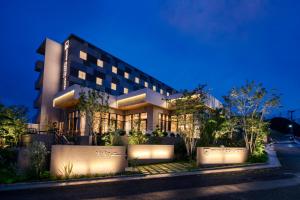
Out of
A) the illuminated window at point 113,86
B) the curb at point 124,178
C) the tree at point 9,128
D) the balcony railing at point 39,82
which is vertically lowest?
the curb at point 124,178

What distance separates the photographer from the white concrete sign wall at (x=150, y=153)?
17453mm

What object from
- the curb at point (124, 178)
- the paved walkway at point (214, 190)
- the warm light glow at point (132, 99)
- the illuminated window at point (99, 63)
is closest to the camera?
the paved walkway at point (214, 190)

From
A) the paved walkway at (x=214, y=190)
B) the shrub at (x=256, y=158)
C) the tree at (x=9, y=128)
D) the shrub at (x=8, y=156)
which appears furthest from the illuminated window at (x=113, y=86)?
Answer: the paved walkway at (x=214, y=190)

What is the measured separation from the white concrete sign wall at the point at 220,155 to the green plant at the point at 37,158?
8796 millimetres

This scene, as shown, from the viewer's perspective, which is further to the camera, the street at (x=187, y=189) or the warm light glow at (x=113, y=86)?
the warm light glow at (x=113, y=86)

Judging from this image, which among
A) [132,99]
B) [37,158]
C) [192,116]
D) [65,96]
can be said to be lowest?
[37,158]

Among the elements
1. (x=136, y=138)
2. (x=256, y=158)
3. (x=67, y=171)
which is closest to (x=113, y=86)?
(x=136, y=138)

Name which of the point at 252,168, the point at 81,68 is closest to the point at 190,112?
the point at 252,168

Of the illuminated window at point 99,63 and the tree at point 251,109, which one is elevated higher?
the illuminated window at point 99,63

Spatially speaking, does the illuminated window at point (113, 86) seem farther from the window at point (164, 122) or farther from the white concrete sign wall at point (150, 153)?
the white concrete sign wall at point (150, 153)

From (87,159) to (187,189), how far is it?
5.22m

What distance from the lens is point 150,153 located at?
17.8 meters

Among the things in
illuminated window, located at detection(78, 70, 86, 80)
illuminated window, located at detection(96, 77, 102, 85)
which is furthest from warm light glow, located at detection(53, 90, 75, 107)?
illuminated window, located at detection(96, 77, 102, 85)

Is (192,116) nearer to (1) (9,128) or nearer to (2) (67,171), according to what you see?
(2) (67,171)
